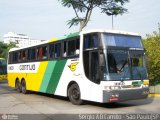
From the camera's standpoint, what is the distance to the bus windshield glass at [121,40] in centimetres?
1317

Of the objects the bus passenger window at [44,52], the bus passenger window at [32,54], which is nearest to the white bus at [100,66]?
the bus passenger window at [44,52]

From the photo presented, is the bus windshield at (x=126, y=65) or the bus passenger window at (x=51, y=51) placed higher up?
the bus passenger window at (x=51, y=51)

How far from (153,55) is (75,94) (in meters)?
7.64

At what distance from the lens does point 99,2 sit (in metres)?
28.3

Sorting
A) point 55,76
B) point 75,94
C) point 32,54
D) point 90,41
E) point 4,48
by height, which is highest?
point 4,48

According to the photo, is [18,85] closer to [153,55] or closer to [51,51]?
[51,51]

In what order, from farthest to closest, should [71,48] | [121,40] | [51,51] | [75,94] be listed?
1. [51,51]
2. [71,48]
3. [75,94]
4. [121,40]

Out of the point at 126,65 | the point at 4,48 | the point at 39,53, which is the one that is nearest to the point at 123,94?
the point at 126,65

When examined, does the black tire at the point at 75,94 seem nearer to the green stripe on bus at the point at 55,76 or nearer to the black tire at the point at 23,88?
the green stripe on bus at the point at 55,76

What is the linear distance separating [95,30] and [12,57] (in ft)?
36.8

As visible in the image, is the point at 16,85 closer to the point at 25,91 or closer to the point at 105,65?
the point at 25,91

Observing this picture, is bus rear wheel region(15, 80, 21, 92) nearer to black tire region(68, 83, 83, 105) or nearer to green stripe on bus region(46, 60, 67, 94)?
green stripe on bus region(46, 60, 67, 94)

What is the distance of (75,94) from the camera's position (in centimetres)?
1464

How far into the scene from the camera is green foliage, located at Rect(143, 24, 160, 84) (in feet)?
66.6
